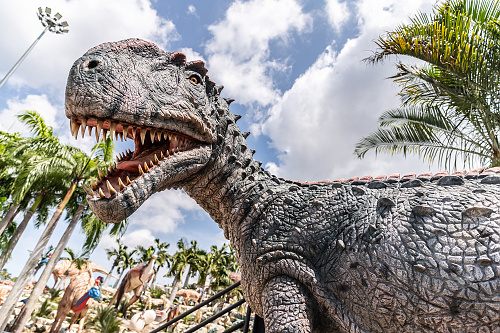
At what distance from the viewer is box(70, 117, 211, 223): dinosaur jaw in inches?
59.6

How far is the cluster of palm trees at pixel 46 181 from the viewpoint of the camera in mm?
Result: 12984

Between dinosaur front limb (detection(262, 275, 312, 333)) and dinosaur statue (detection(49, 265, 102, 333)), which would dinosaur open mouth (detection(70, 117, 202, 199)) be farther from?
dinosaur statue (detection(49, 265, 102, 333))

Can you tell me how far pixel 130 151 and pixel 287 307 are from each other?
1289 mm

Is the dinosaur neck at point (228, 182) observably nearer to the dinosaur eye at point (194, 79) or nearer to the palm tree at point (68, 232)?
the dinosaur eye at point (194, 79)

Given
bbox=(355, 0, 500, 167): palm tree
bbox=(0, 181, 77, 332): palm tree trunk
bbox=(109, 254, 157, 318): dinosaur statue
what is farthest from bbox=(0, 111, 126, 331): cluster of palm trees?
bbox=(355, 0, 500, 167): palm tree

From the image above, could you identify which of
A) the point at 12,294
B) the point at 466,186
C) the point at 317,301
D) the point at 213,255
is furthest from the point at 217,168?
the point at 213,255

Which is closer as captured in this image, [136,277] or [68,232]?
[68,232]

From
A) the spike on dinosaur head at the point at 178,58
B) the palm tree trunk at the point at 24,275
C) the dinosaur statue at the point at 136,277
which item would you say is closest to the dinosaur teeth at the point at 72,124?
the spike on dinosaur head at the point at 178,58

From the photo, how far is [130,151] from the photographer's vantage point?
6.38 ft

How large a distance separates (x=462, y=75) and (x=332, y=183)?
437 cm

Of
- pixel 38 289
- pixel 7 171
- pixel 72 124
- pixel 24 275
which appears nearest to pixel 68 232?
pixel 24 275

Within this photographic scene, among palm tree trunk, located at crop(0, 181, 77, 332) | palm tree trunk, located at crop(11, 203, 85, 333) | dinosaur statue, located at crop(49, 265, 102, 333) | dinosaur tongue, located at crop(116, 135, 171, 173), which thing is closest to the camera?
dinosaur tongue, located at crop(116, 135, 171, 173)

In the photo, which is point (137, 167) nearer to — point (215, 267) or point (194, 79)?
point (194, 79)

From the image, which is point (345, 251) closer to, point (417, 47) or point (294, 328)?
point (294, 328)
